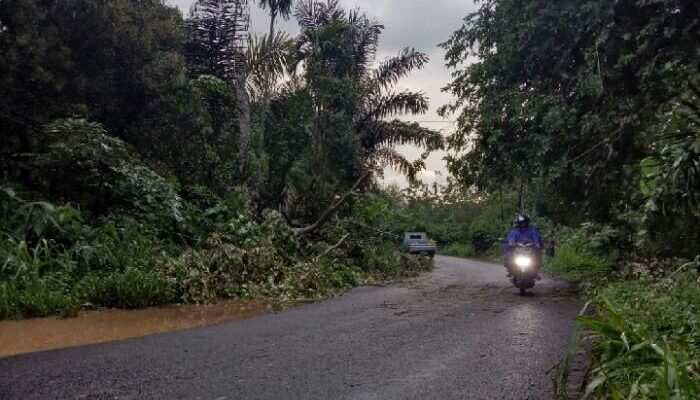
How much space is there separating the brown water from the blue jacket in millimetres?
4678

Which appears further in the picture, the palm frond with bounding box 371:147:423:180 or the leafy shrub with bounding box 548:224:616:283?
the palm frond with bounding box 371:147:423:180

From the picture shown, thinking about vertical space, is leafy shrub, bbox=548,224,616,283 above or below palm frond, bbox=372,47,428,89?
below

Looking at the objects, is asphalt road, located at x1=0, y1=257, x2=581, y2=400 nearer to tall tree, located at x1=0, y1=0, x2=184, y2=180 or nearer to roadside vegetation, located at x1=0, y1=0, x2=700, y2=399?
roadside vegetation, located at x1=0, y1=0, x2=700, y2=399

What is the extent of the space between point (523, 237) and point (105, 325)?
7.37 meters

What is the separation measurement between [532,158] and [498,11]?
3.20m

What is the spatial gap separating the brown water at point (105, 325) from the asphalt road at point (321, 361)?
0.39 m

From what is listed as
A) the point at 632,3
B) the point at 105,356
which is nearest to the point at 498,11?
the point at 632,3

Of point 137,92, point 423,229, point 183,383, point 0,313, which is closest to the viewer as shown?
point 183,383

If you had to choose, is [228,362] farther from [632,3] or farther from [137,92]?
[137,92]

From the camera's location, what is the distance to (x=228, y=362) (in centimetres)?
489

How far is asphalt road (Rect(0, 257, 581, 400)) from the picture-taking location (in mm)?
4066

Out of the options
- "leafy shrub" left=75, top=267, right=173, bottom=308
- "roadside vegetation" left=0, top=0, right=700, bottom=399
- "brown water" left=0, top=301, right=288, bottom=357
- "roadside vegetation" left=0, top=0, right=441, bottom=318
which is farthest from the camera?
"roadside vegetation" left=0, top=0, right=441, bottom=318

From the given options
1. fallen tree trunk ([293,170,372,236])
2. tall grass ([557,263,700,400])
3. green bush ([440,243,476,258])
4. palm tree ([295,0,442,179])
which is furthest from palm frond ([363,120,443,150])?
green bush ([440,243,476,258])

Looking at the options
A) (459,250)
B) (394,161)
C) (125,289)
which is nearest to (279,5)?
(394,161)
